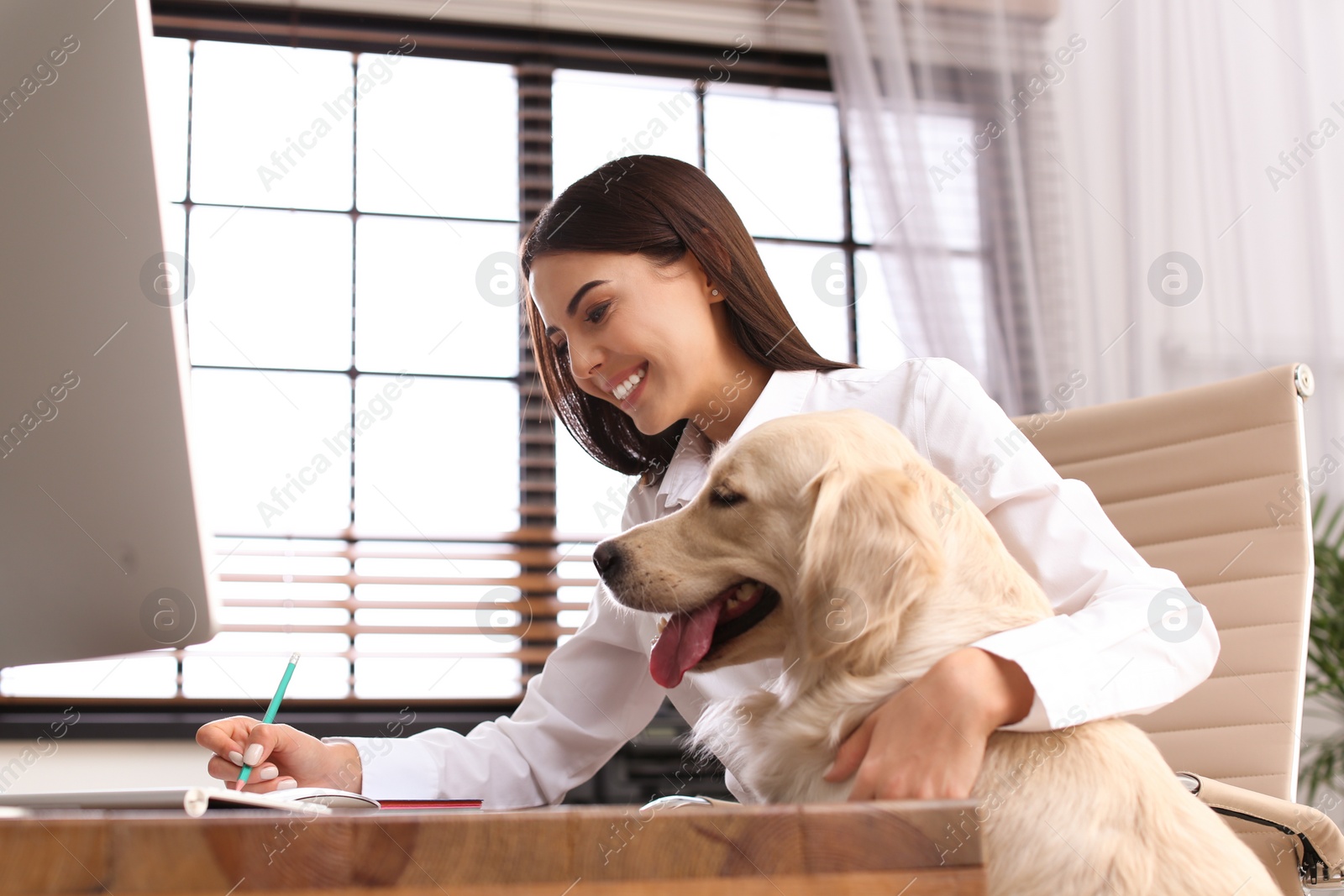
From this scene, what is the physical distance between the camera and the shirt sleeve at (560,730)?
1.25 meters

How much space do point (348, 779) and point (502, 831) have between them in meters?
0.84

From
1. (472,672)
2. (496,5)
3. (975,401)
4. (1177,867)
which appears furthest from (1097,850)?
(496,5)

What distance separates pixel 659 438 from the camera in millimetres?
1546

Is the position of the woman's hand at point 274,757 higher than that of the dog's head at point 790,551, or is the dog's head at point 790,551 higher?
the dog's head at point 790,551

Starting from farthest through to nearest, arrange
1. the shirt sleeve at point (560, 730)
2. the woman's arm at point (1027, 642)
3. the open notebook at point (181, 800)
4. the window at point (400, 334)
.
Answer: the window at point (400, 334) → the shirt sleeve at point (560, 730) → the woman's arm at point (1027, 642) → the open notebook at point (181, 800)

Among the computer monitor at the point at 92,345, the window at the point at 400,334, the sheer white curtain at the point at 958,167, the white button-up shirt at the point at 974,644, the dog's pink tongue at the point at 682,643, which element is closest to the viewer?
the computer monitor at the point at 92,345

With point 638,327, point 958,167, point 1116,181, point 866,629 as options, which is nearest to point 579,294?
point 638,327

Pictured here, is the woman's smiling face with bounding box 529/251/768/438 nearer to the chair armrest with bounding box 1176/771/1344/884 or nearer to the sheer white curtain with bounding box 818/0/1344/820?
the chair armrest with bounding box 1176/771/1344/884

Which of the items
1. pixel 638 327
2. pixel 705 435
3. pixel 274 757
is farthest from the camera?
pixel 705 435

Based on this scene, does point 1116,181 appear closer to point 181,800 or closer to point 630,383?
point 630,383

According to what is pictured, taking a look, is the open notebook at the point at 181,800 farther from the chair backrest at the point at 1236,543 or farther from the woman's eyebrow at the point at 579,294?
the chair backrest at the point at 1236,543

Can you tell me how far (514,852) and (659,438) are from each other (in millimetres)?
1176

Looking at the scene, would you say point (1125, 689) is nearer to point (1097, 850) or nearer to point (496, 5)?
point (1097, 850)

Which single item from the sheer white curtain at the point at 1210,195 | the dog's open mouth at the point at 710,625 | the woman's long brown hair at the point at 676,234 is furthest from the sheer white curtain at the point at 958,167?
the dog's open mouth at the point at 710,625
